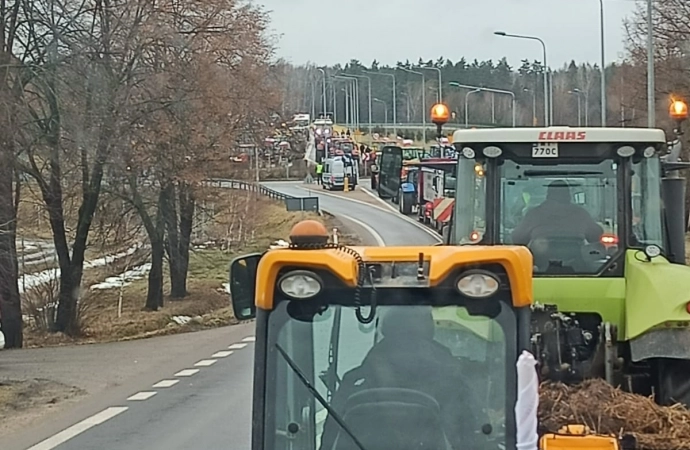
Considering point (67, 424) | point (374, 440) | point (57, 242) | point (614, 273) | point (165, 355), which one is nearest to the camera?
point (374, 440)

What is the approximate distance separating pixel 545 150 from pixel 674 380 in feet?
6.78

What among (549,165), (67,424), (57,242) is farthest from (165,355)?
(549,165)

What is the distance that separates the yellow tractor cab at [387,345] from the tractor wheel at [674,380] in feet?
8.56

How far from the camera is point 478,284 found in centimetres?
441

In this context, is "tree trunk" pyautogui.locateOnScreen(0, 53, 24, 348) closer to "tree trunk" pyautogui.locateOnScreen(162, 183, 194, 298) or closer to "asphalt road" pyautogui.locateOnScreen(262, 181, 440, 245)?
"tree trunk" pyautogui.locateOnScreen(162, 183, 194, 298)

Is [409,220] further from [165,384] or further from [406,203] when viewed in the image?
[165,384]

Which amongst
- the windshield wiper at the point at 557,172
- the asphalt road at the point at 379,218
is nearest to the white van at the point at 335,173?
the asphalt road at the point at 379,218

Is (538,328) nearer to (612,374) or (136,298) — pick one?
(612,374)

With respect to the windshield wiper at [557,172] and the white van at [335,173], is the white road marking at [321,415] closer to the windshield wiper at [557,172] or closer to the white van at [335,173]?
the windshield wiper at [557,172]

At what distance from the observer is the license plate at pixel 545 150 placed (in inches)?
330

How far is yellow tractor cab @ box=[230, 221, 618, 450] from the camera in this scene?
14.6 ft

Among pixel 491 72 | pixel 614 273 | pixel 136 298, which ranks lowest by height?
pixel 136 298

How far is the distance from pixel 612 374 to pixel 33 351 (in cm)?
1935

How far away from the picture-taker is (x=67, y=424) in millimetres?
13742
